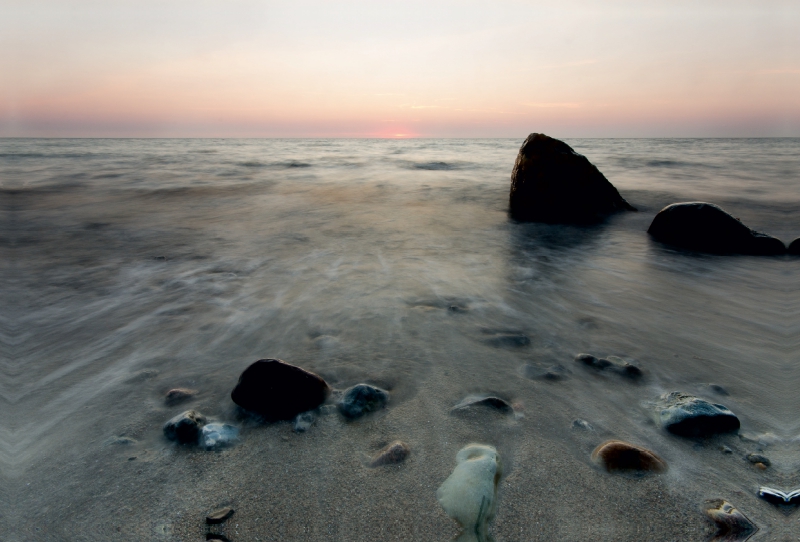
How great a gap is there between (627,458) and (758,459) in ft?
1.69

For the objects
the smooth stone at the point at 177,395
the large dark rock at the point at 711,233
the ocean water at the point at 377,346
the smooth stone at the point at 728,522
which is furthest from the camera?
the large dark rock at the point at 711,233

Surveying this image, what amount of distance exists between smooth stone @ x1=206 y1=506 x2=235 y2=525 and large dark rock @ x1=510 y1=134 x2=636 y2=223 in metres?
5.75

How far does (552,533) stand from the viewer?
4.53ft

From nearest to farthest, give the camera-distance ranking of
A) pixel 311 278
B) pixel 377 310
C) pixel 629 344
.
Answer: pixel 629 344 < pixel 377 310 < pixel 311 278

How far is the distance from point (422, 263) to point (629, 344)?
2.09 m

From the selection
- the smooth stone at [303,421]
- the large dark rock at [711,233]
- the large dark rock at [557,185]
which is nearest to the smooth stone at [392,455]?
the smooth stone at [303,421]

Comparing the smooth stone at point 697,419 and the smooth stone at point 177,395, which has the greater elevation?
the smooth stone at point 697,419

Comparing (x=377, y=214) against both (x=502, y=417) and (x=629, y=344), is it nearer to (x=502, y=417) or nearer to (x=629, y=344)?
(x=629, y=344)

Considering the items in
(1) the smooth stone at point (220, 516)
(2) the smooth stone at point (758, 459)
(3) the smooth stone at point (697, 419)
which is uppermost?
(3) the smooth stone at point (697, 419)

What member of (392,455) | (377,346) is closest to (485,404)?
(392,455)

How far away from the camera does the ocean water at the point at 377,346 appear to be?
1581 millimetres

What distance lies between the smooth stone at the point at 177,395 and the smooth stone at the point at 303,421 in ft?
1.95

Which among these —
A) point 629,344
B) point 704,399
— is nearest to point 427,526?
point 704,399

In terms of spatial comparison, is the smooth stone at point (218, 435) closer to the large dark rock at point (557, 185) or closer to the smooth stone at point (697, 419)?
the smooth stone at point (697, 419)
